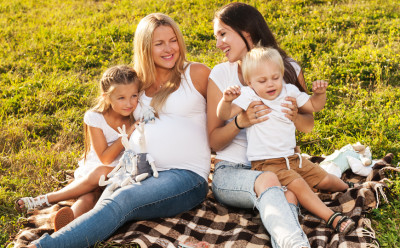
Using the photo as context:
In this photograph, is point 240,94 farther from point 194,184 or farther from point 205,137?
point 194,184

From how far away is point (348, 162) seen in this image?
420cm

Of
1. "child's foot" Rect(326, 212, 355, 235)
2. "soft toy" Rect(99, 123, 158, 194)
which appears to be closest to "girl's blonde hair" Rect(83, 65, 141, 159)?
"soft toy" Rect(99, 123, 158, 194)

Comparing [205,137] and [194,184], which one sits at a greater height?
[205,137]

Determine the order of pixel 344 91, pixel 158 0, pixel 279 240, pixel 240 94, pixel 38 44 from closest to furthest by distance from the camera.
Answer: pixel 279 240, pixel 240 94, pixel 344 91, pixel 38 44, pixel 158 0

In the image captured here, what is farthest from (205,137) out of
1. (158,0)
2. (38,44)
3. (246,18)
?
(158,0)

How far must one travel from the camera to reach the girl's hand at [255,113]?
3.38 metres

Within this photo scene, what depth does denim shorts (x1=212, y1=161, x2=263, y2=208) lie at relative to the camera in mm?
3285

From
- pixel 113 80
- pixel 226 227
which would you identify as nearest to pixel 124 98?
pixel 113 80

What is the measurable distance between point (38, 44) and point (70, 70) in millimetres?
1152

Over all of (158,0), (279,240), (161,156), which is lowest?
(279,240)

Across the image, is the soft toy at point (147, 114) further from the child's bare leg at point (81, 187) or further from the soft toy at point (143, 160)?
the child's bare leg at point (81, 187)

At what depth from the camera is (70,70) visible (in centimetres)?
665

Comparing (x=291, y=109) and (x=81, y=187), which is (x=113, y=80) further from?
(x=291, y=109)

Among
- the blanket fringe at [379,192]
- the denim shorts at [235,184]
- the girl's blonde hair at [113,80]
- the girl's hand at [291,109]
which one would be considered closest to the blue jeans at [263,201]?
the denim shorts at [235,184]
